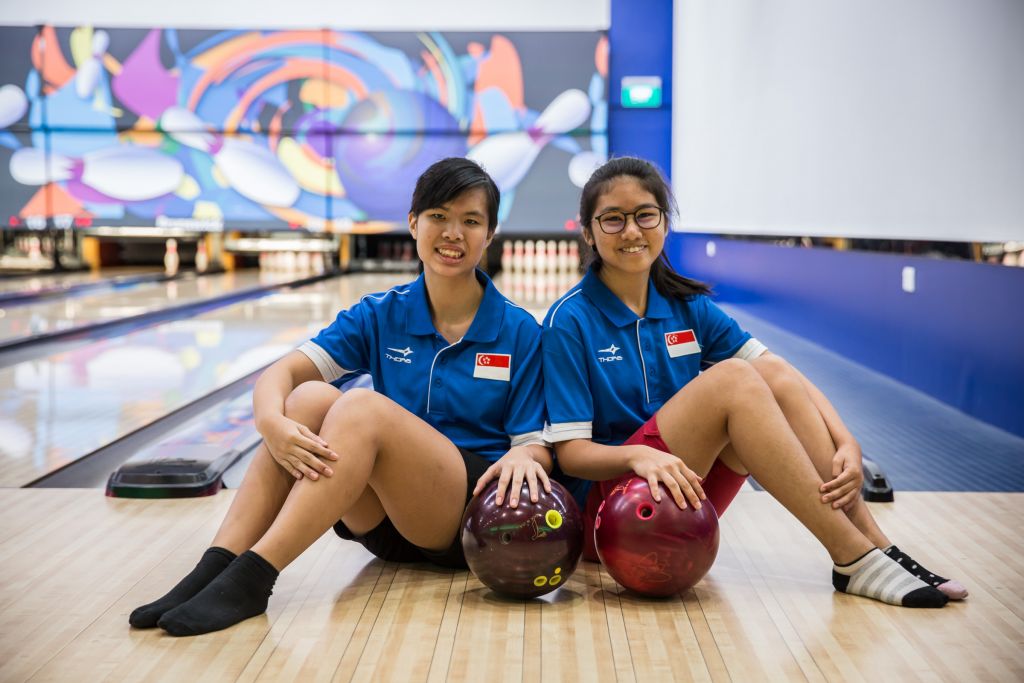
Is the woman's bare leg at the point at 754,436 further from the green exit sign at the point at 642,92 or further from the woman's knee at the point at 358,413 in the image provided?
the green exit sign at the point at 642,92

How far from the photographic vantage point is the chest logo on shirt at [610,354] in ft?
6.13

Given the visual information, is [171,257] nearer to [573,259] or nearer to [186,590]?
[573,259]

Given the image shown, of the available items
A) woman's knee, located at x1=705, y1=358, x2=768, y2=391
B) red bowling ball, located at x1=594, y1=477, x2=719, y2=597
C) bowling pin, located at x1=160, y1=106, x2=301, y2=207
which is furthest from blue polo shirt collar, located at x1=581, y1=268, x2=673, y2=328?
bowling pin, located at x1=160, y1=106, x2=301, y2=207

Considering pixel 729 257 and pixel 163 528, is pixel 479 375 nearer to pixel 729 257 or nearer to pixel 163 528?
pixel 163 528

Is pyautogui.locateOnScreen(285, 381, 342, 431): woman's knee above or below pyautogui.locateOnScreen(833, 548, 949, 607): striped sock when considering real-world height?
above

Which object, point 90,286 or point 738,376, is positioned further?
point 90,286

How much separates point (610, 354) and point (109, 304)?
5.38 meters

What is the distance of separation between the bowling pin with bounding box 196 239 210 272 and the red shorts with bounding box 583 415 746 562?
25.6 ft

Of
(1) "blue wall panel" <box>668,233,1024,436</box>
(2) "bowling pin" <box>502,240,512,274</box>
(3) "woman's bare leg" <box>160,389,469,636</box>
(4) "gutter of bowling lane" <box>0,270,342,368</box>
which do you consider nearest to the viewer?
(3) "woman's bare leg" <box>160,389,469,636</box>

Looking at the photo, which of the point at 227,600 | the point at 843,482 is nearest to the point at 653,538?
the point at 843,482

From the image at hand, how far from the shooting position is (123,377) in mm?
4207

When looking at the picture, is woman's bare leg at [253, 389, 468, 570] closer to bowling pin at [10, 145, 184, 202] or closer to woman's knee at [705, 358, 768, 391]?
woman's knee at [705, 358, 768, 391]

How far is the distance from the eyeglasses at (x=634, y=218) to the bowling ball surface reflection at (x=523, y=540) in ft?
1.48

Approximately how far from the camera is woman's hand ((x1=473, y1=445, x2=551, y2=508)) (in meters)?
1.66
